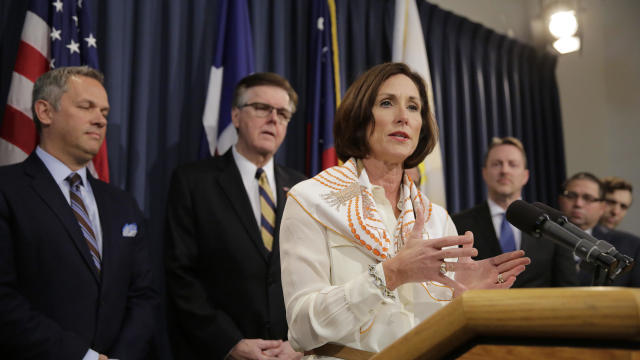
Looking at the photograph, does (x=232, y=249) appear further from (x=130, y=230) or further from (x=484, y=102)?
(x=484, y=102)

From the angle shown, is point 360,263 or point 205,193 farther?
point 205,193

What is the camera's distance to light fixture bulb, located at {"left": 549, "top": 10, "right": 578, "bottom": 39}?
218 inches

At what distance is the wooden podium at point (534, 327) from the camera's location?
593 millimetres

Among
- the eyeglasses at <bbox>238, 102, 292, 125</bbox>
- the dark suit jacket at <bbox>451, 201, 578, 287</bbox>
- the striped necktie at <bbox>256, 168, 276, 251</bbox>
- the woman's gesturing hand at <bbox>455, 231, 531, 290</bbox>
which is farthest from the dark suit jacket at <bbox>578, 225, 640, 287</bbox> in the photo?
the woman's gesturing hand at <bbox>455, 231, 531, 290</bbox>

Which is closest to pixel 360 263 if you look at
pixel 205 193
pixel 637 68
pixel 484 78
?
pixel 205 193

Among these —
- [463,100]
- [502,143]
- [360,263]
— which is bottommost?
[360,263]

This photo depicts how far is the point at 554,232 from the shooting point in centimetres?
117

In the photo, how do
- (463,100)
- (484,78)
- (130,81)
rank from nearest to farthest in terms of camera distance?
1. (130,81)
2. (463,100)
3. (484,78)

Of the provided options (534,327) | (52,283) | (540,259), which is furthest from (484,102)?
(534,327)

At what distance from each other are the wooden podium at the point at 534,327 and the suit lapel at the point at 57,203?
1.72 metres

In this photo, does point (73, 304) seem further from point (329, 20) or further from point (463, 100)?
point (463, 100)

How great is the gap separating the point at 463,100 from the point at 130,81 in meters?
3.03

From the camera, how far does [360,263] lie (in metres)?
1.44

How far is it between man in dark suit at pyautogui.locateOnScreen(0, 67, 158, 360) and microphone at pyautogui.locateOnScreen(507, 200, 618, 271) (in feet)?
5.16
